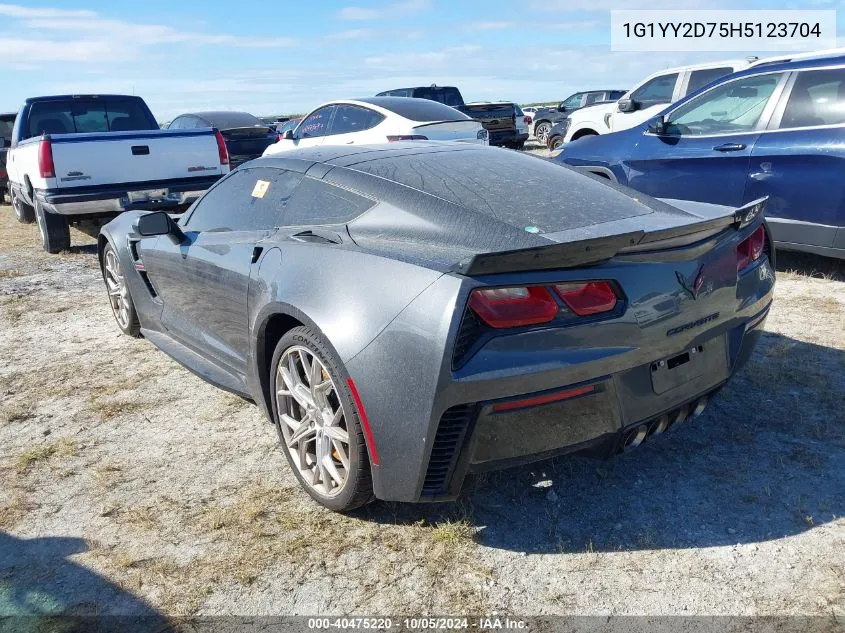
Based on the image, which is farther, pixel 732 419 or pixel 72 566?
pixel 732 419

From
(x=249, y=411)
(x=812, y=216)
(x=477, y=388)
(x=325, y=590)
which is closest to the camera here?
(x=477, y=388)

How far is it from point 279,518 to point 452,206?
1401mm

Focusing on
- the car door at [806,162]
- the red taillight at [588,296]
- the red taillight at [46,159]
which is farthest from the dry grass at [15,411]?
the car door at [806,162]

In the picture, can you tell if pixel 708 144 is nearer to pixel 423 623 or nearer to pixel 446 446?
pixel 446 446

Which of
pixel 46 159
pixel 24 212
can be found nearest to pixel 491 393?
pixel 46 159

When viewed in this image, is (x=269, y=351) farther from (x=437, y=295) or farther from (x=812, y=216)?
(x=812, y=216)

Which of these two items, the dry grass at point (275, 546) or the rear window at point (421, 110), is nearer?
the dry grass at point (275, 546)

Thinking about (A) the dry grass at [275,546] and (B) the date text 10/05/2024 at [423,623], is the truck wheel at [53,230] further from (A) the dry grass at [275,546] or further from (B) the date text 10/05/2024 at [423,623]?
(B) the date text 10/05/2024 at [423,623]

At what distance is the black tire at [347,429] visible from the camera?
2.53m

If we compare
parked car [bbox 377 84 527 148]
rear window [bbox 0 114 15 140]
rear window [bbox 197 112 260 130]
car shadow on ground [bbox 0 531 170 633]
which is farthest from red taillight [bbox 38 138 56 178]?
parked car [bbox 377 84 527 148]

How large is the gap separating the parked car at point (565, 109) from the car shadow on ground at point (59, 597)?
2223 centimetres

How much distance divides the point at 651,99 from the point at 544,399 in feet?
32.5

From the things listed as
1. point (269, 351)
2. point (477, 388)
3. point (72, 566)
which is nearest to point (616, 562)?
point (477, 388)

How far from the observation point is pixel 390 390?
2373 mm
